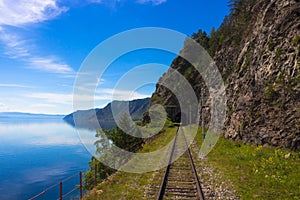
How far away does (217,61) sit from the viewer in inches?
1484

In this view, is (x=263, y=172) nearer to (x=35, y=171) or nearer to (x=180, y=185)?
(x=180, y=185)

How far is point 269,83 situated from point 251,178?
8.86 m

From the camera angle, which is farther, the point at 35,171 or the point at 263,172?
the point at 35,171

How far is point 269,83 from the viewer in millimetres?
16844

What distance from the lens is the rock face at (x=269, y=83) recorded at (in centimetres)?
1425

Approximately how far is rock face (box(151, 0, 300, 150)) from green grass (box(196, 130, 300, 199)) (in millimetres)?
1300

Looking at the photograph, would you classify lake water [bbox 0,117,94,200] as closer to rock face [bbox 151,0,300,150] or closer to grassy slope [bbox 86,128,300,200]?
rock face [bbox 151,0,300,150]

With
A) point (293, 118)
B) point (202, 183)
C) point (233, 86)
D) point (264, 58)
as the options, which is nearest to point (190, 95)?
point (233, 86)

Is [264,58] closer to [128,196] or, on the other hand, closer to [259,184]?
[259,184]

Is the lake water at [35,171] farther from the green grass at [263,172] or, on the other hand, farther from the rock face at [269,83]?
the green grass at [263,172]

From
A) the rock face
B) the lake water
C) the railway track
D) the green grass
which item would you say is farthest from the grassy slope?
the lake water

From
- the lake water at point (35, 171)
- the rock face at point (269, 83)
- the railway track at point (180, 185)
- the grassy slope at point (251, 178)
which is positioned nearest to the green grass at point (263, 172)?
the grassy slope at point (251, 178)

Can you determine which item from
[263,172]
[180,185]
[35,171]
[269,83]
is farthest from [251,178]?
[35,171]

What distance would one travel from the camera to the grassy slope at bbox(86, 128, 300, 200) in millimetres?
8836
